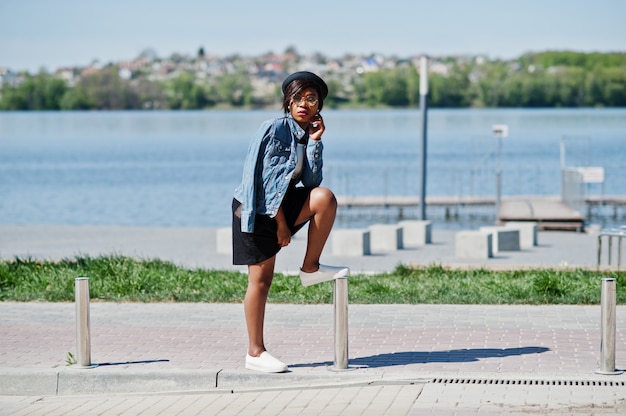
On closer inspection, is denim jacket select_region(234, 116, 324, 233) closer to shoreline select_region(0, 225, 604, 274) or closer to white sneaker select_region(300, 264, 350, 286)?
white sneaker select_region(300, 264, 350, 286)

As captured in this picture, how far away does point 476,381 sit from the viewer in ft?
26.1

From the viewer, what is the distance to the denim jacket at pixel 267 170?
792cm

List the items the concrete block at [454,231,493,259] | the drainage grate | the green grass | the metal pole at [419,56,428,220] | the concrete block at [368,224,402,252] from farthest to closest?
1. the metal pole at [419,56,428,220]
2. the concrete block at [368,224,402,252]
3. the concrete block at [454,231,493,259]
4. the green grass
5. the drainage grate

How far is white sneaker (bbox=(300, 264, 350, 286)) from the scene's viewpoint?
823 cm

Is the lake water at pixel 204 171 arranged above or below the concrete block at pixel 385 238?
below

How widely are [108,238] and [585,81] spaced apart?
131 m

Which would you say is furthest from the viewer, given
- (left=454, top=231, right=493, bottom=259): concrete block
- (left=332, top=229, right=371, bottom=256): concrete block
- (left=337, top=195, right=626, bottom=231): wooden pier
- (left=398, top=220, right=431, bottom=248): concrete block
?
(left=337, top=195, right=626, bottom=231): wooden pier

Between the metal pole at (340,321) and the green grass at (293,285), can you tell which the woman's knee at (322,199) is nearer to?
the metal pole at (340,321)

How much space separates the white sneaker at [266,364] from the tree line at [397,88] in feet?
454

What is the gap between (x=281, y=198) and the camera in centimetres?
797

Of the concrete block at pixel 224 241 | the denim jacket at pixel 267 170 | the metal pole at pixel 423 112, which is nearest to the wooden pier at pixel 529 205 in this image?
the metal pole at pixel 423 112

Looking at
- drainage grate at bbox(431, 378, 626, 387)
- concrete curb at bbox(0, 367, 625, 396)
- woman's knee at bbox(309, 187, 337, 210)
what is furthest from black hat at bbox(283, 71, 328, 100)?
drainage grate at bbox(431, 378, 626, 387)

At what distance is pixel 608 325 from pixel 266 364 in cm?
224

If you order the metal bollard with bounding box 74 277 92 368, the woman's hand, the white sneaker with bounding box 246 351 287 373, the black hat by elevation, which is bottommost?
the white sneaker with bounding box 246 351 287 373
